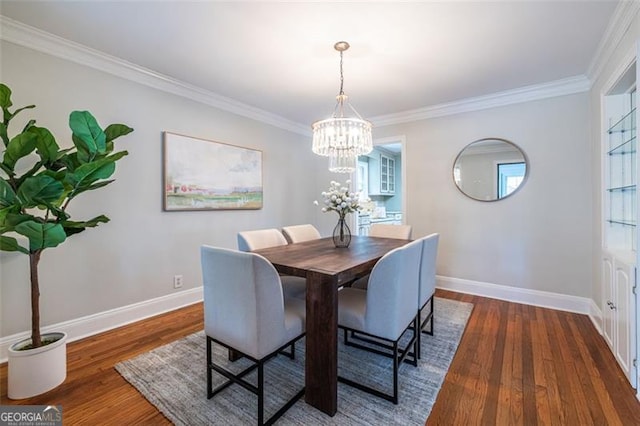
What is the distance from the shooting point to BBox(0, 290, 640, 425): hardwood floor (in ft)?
4.90

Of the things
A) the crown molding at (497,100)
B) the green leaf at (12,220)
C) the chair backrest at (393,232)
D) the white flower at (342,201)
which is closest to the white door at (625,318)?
the chair backrest at (393,232)

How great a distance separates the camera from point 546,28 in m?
2.04

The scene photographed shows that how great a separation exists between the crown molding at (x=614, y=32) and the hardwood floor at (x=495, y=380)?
2.29 meters

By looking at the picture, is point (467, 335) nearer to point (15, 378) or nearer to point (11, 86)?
point (15, 378)

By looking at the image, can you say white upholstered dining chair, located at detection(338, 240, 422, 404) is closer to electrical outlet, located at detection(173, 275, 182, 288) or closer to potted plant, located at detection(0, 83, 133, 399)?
potted plant, located at detection(0, 83, 133, 399)

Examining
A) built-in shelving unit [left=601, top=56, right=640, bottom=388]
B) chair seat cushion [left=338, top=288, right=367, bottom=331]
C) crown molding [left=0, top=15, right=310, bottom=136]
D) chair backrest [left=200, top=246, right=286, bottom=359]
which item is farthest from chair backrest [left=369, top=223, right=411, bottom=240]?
crown molding [left=0, top=15, right=310, bottom=136]

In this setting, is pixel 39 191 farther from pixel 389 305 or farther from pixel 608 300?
pixel 608 300

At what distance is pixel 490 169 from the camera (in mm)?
3369

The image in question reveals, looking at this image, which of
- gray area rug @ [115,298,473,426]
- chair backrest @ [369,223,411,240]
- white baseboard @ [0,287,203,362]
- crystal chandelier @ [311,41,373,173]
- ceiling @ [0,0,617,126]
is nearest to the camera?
gray area rug @ [115,298,473,426]

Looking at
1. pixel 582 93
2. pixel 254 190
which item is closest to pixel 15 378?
pixel 254 190

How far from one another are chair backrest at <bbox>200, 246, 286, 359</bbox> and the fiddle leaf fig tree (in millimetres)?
914

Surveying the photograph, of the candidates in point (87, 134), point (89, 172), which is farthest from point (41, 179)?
point (87, 134)

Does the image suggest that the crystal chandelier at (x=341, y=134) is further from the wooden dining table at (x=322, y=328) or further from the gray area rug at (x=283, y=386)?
the gray area rug at (x=283, y=386)

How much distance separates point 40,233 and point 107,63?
1725 millimetres
